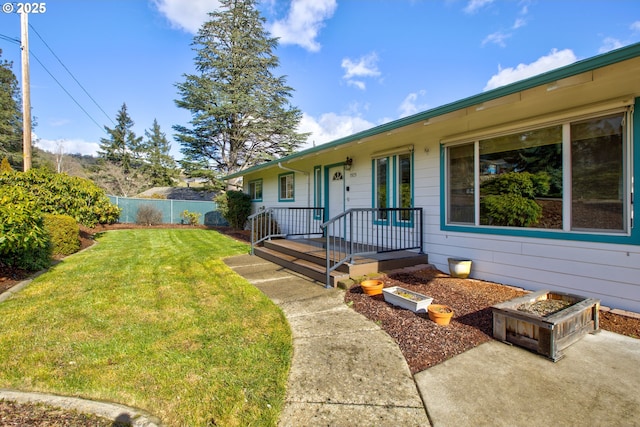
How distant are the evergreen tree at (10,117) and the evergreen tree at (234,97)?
45.6 ft

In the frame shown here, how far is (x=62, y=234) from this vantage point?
686cm

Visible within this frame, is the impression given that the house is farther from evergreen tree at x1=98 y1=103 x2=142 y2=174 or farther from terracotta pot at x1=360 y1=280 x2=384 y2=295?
evergreen tree at x1=98 y1=103 x2=142 y2=174

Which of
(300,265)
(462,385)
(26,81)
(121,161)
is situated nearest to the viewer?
(462,385)

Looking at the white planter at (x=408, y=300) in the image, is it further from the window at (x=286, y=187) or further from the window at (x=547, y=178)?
the window at (x=286, y=187)

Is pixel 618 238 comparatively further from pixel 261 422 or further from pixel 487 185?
pixel 261 422

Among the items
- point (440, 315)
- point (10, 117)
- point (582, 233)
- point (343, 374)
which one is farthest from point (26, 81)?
point (10, 117)

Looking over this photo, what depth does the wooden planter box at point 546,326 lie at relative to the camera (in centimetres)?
255

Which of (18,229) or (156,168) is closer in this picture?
(18,229)

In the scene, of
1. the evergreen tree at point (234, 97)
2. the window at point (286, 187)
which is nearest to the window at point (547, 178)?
the window at point (286, 187)

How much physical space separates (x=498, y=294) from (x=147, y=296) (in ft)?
16.3

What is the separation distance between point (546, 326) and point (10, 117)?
114 ft

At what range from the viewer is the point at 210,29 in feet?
64.7

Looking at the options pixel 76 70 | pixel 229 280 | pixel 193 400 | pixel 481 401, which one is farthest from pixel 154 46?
pixel 481 401

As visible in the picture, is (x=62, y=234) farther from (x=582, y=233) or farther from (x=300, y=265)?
(x=582, y=233)
